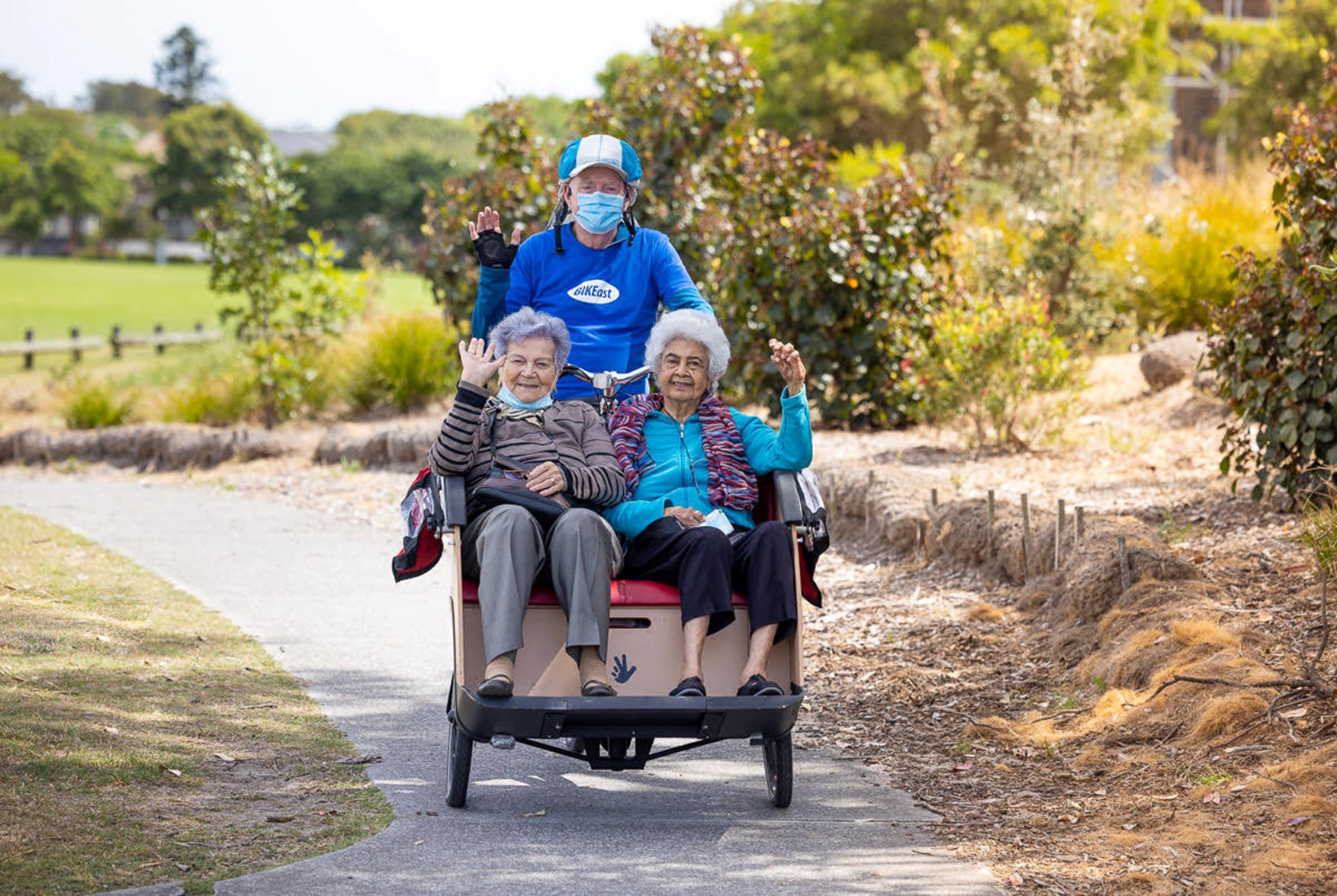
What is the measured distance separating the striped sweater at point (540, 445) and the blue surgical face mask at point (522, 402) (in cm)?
3

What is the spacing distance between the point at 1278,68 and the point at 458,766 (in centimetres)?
3701

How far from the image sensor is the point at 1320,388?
7.43 metres

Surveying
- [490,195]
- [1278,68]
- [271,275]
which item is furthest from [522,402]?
[1278,68]

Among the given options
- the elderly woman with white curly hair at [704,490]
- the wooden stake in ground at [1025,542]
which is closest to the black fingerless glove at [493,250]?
the elderly woman with white curly hair at [704,490]

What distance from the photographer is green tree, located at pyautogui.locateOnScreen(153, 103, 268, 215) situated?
81.1m

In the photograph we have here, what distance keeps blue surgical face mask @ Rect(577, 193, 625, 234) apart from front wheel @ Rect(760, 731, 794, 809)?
207 centimetres

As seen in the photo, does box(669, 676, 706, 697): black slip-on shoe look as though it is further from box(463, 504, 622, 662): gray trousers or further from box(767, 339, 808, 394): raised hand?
box(767, 339, 808, 394): raised hand

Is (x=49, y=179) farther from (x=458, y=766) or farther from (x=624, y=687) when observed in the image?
(x=624, y=687)

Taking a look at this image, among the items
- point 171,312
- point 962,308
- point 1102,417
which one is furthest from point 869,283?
point 171,312

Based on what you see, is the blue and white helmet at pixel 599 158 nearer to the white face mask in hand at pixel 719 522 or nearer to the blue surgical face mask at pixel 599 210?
the blue surgical face mask at pixel 599 210

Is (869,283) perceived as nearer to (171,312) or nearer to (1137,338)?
(1137,338)

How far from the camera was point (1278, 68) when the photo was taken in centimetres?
3750

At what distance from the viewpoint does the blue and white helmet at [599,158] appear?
5.97 meters

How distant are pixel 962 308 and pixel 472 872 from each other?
8.52 m
